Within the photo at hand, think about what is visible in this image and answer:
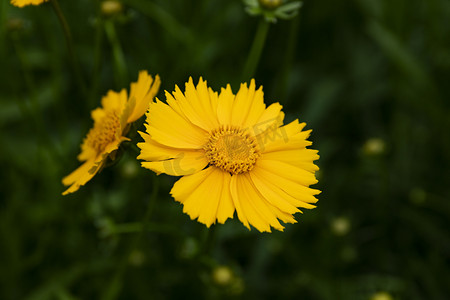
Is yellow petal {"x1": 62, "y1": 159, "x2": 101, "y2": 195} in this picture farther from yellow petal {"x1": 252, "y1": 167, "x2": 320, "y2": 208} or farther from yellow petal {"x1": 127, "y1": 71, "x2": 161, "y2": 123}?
yellow petal {"x1": 252, "y1": 167, "x2": 320, "y2": 208}

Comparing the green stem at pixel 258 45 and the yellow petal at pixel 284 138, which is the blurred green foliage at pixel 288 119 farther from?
the yellow petal at pixel 284 138

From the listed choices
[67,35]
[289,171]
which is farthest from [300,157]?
[67,35]

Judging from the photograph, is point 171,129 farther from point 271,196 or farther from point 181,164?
point 271,196

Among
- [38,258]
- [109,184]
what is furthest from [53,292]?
[109,184]

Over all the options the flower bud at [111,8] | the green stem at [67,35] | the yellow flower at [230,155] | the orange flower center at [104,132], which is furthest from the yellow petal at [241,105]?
the flower bud at [111,8]

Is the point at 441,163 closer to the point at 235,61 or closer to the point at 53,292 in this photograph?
the point at 235,61

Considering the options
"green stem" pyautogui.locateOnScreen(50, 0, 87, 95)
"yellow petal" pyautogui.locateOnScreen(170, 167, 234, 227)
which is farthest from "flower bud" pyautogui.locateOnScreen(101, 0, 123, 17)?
"yellow petal" pyautogui.locateOnScreen(170, 167, 234, 227)
